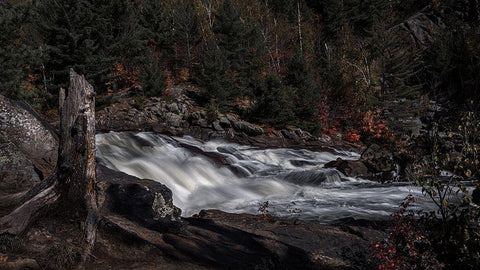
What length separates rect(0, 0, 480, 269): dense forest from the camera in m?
21.9

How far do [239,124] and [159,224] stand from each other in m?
16.7

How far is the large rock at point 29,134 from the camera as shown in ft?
22.8

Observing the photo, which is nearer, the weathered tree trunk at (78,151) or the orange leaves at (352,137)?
the weathered tree trunk at (78,151)

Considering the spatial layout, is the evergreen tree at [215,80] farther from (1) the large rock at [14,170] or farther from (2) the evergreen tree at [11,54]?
(1) the large rock at [14,170]

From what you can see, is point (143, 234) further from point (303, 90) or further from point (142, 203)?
point (303, 90)

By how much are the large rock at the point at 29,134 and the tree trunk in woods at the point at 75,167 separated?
121 inches

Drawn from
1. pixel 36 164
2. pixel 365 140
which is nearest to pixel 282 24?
pixel 365 140

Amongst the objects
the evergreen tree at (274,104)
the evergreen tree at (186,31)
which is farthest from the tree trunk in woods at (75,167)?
the evergreen tree at (186,31)

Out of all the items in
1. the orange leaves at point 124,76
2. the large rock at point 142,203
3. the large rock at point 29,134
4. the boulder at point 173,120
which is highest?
the orange leaves at point 124,76

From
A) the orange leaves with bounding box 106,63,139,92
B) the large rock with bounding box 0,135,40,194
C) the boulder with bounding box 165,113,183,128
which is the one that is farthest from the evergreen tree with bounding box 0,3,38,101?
the orange leaves with bounding box 106,63,139,92

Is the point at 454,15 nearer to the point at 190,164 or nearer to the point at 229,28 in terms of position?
the point at 229,28

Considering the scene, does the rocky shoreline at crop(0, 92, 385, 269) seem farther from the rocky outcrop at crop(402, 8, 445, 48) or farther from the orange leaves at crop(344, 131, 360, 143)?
the rocky outcrop at crop(402, 8, 445, 48)

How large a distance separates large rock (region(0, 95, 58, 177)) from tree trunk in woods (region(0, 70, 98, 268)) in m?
3.09

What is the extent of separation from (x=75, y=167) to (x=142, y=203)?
6.31 ft
